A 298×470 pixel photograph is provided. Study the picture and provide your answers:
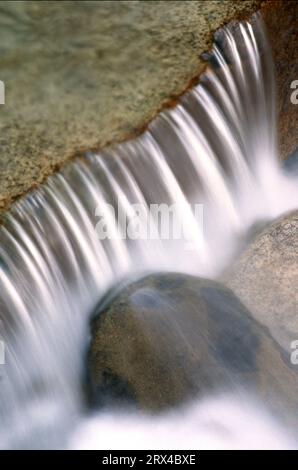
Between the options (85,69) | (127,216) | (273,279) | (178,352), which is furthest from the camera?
(85,69)

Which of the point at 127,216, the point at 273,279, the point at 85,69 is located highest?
the point at 85,69

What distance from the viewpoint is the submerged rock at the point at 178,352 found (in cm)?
493

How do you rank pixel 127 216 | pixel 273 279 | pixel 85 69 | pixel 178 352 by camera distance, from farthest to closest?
1. pixel 85 69
2. pixel 127 216
3. pixel 273 279
4. pixel 178 352

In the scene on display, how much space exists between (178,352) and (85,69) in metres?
3.42

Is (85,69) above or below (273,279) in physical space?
above

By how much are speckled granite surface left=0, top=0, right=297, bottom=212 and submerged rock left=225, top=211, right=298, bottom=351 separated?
1.64 metres

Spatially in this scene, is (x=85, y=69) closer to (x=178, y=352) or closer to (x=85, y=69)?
(x=85, y=69)

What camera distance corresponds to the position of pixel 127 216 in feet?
20.3

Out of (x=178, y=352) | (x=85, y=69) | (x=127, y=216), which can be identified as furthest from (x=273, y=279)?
(x=85, y=69)

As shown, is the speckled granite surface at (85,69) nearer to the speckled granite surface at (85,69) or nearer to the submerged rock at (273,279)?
the speckled granite surface at (85,69)

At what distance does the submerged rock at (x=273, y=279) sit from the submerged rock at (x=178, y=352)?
0.73 feet

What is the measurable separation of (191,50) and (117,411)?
398cm

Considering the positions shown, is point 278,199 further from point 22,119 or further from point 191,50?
point 22,119

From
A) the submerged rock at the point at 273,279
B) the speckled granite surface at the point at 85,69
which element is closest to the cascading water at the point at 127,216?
the speckled granite surface at the point at 85,69
